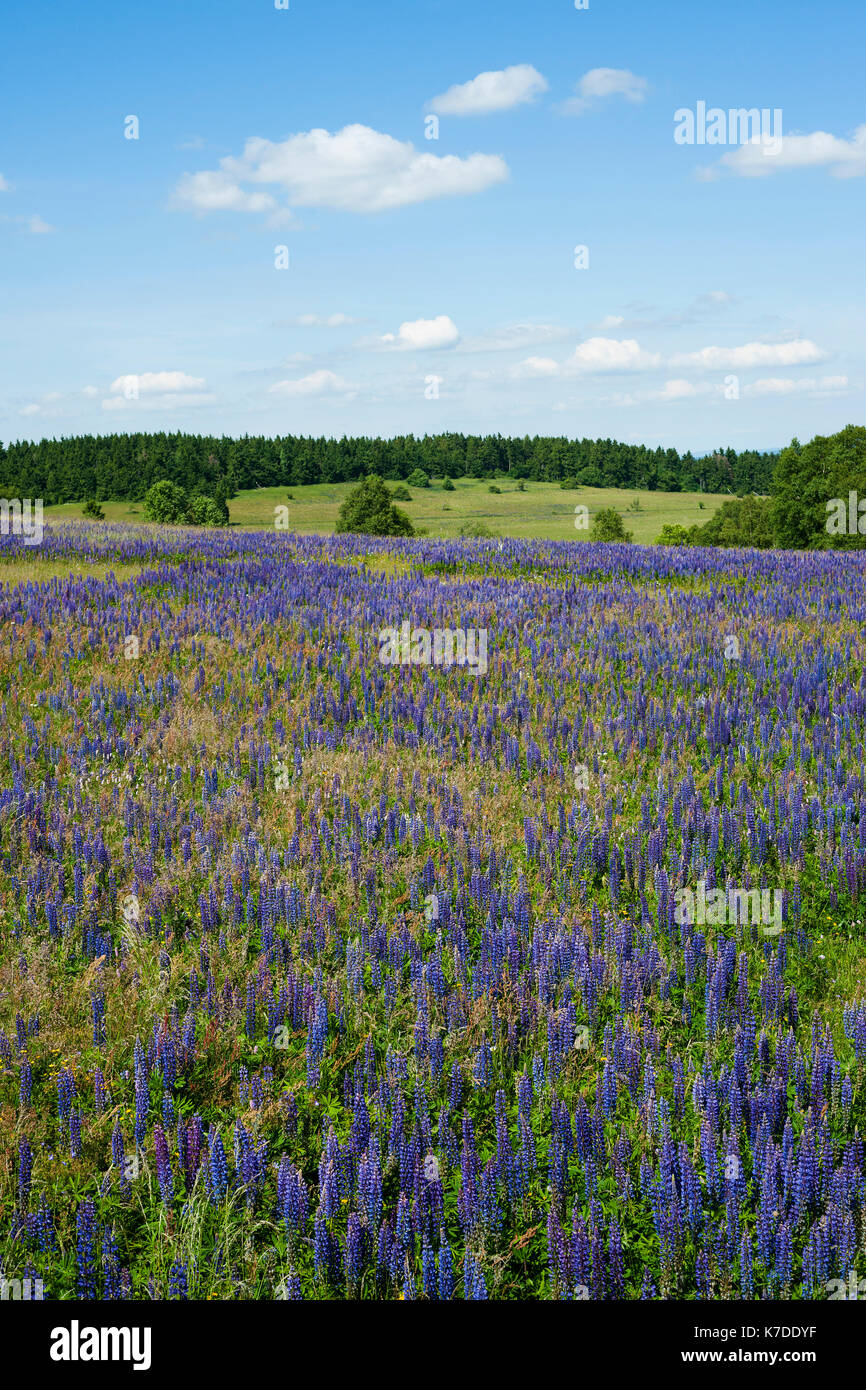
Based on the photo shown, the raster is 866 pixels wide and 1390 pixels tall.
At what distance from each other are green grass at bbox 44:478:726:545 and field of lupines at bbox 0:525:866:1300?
76606 mm

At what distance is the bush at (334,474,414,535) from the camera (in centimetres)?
6919

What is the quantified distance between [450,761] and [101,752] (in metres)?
2.77

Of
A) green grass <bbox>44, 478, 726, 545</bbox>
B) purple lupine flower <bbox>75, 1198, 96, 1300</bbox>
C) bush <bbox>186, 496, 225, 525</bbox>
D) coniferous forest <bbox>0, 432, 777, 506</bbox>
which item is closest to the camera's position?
purple lupine flower <bbox>75, 1198, 96, 1300</bbox>

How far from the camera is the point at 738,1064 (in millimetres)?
3342

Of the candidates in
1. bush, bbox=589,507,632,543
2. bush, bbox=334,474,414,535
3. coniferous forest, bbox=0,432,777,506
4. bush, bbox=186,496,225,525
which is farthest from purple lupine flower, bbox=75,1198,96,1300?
coniferous forest, bbox=0,432,777,506

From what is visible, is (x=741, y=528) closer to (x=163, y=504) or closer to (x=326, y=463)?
(x=163, y=504)

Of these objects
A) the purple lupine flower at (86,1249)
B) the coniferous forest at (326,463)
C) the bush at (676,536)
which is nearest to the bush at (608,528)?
the bush at (676,536)

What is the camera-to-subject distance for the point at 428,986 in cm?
388

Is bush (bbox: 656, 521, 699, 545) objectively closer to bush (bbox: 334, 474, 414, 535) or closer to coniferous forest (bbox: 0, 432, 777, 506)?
bush (bbox: 334, 474, 414, 535)

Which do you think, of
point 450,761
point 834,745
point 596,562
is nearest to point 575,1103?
point 450,761

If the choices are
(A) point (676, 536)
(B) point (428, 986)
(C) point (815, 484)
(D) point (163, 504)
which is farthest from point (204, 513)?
(B) point (428, 986)

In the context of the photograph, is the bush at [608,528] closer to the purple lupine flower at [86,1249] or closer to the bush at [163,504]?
the bush at [163,504]
